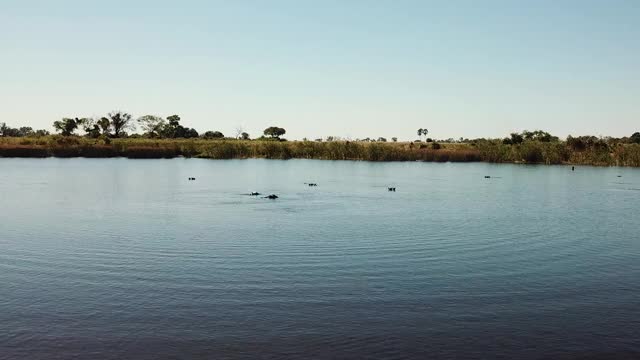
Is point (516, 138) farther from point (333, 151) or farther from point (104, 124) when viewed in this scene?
point (104, 124)

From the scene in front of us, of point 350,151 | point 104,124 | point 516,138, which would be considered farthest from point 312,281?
point 104,124

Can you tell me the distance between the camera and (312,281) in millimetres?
16656

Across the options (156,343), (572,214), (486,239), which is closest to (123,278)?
(156,343)

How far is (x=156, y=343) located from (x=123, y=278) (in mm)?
5542

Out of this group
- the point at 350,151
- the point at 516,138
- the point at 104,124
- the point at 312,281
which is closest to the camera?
the point at 312,281

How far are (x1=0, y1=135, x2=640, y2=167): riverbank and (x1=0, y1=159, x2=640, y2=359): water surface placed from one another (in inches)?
2441

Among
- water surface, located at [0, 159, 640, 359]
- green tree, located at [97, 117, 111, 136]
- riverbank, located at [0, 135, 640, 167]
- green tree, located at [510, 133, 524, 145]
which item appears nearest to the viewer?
water surface, located at [0, 159, 640, 359]

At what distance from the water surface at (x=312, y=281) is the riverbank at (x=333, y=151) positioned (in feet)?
203

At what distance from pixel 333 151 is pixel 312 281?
279 ft

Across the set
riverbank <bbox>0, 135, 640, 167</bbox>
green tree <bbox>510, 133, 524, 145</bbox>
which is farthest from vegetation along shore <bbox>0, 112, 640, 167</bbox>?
green tree <bbox>510, 133, 524, 145</bbox>

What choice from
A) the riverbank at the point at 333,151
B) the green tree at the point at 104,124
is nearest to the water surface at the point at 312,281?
the riverbank at the point at 333,151

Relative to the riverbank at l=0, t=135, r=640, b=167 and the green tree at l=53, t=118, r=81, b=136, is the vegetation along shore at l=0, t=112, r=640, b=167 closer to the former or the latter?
the riverbank at l=0, t=135, r=640, b=167

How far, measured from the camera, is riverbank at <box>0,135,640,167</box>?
3703 inches

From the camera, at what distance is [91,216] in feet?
95.1
